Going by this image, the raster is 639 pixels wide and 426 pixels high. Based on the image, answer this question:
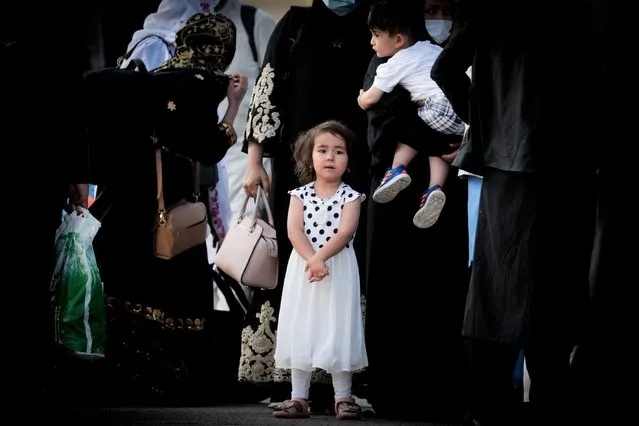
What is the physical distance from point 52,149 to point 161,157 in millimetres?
1451

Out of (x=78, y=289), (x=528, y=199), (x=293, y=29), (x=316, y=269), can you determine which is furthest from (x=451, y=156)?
(x=78, y=289)

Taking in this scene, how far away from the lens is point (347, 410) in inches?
241

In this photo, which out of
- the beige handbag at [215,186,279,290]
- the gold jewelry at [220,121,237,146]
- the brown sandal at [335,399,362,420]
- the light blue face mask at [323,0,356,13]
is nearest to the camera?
the brown sandal at [335,399,362,420]

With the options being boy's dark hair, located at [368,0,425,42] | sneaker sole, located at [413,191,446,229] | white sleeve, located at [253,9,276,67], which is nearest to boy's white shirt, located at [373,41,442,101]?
boy's dark hair, located at [368,0,425,42]

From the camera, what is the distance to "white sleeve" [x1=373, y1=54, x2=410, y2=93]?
6258 mm

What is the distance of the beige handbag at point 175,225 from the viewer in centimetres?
684

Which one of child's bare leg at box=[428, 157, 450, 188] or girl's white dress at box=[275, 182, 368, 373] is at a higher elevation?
child's bare leg at box=[428, 157, 450, 188]

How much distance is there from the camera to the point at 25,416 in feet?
17.2

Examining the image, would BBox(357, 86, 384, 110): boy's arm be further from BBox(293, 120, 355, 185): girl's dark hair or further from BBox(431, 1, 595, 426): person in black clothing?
BBox(431, 1, 595, 426): person in black clothing

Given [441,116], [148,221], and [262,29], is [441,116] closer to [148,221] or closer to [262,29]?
[148,221]

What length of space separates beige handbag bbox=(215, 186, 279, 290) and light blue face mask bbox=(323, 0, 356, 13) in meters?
1.07

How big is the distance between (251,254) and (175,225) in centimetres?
56

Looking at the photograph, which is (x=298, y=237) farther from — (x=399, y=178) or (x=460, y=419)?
(x=460, y=419)

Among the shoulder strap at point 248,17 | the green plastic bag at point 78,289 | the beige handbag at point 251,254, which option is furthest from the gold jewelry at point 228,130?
the shoulder strap at point 248,17
